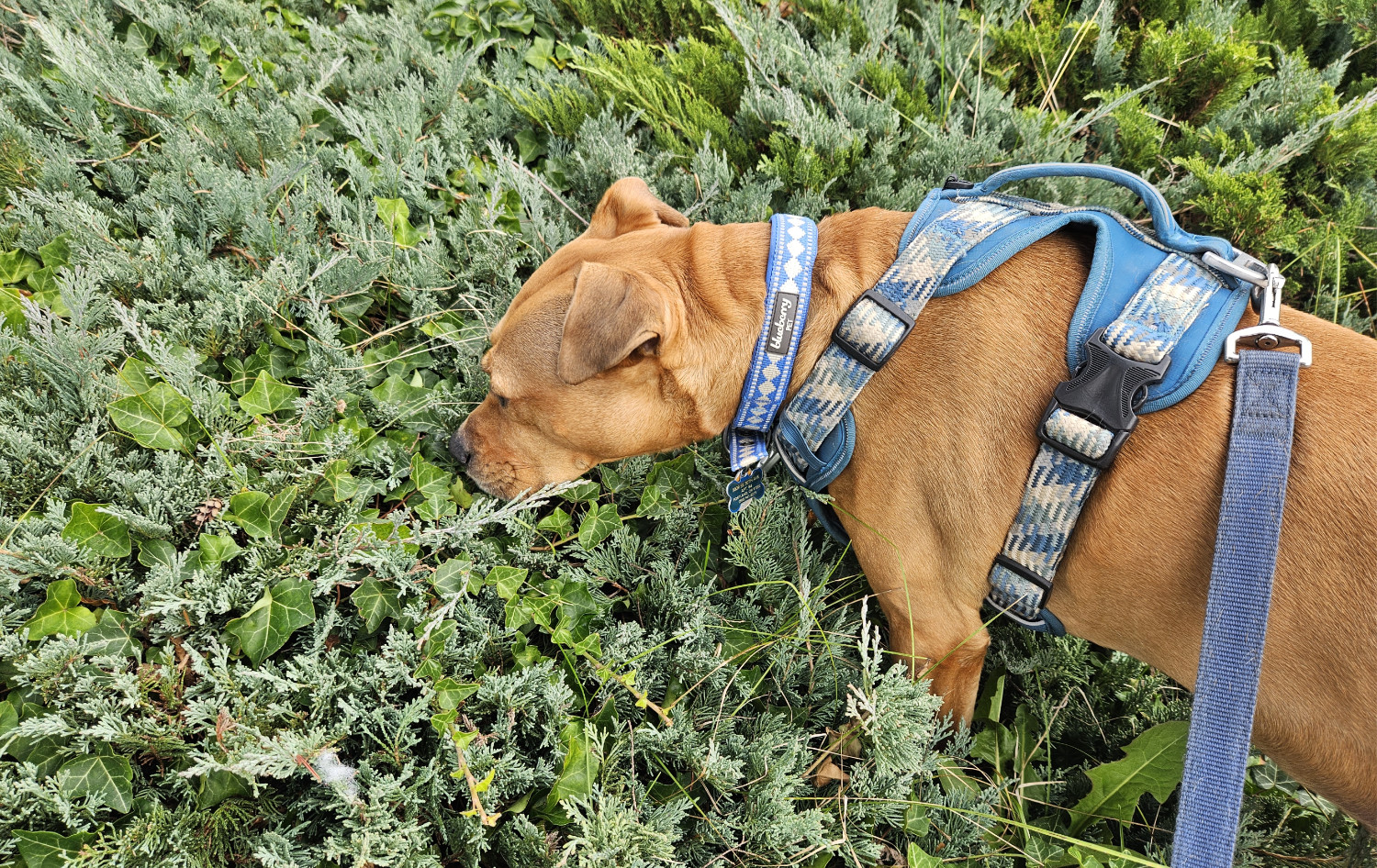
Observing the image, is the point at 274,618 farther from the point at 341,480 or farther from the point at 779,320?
the point at 779,320

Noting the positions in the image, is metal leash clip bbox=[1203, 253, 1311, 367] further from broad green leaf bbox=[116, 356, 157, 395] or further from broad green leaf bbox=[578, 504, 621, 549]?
broad green leaf bbox=[116, 356, 157, 395]

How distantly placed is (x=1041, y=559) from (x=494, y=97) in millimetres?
3831

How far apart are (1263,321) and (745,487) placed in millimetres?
1687

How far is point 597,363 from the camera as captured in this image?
2471mm

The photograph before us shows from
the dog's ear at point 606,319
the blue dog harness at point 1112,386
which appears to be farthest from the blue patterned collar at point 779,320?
the dog's ear at point 606,319

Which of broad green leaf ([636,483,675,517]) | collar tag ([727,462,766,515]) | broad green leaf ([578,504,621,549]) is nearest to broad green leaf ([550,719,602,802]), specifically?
broad green leaf ([578,504,621,549])

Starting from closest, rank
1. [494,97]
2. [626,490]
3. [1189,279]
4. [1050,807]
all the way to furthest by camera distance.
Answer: [1189,279], [1050,807], [626,490], [494,97]

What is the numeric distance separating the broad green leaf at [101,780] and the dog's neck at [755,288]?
6.77ft

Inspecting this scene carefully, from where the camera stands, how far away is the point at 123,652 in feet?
8.01

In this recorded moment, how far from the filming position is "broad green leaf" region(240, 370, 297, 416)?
9.97 feet

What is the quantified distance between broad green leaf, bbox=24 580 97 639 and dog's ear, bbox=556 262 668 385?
172 cm

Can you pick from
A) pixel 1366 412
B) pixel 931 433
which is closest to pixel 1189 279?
pixel 1366 412

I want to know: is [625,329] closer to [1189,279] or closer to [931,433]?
[931,433]

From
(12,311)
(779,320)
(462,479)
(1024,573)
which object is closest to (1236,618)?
(1024,573)
